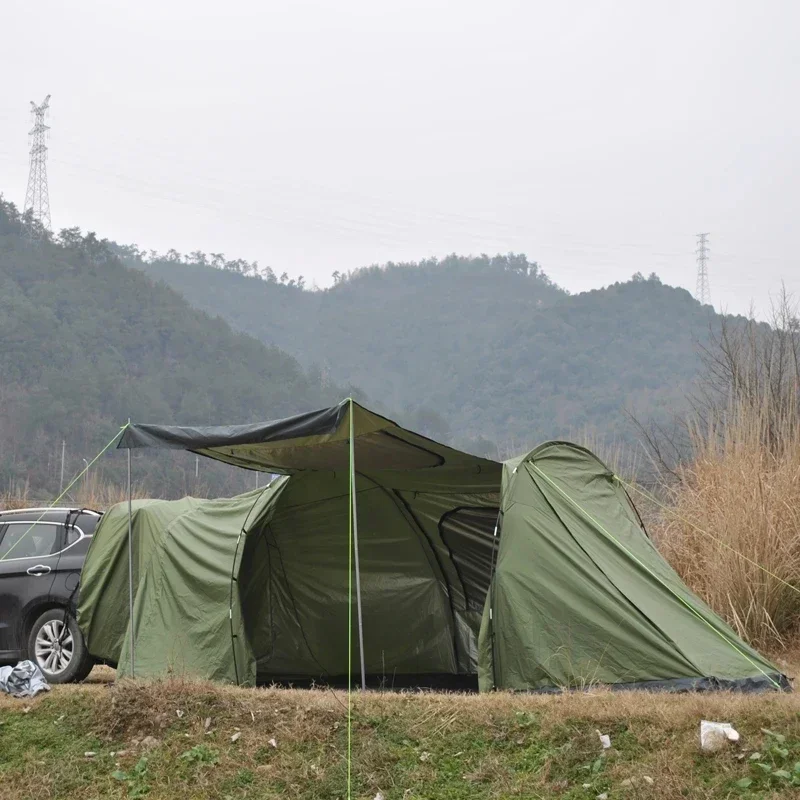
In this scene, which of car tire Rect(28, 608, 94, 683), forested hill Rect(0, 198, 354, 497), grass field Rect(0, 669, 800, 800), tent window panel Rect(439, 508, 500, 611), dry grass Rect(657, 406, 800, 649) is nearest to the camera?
grass field Rect(0, 669, 800, 800)

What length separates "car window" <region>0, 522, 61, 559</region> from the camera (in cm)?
1042

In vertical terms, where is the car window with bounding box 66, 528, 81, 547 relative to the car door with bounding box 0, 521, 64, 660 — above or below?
above

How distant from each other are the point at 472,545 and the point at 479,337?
240ft

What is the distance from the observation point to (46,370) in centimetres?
4816

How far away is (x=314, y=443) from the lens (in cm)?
884

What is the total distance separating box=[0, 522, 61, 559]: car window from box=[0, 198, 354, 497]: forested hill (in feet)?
99.0

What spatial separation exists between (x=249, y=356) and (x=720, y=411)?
49.3 metres

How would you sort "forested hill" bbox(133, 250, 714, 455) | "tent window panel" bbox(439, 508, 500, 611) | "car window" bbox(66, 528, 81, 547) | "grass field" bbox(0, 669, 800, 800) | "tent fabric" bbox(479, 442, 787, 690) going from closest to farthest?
1. "grass field" bbox(0, 669, 800, 800)
2. "tent fabric" bbox(479, 442, 787, 690)
3. "car window" bbox(66, 528, 81, 547)
4. "tent window panel" bbox(439, 508, 500, 611)
5. "forested hill" bbox(133, 250, 714, 455)

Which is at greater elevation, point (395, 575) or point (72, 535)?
point (72, 535)

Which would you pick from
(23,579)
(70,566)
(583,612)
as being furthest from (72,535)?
(583,612)

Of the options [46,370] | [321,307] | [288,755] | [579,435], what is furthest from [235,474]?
[321,307]

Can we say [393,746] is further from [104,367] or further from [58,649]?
[104,367]

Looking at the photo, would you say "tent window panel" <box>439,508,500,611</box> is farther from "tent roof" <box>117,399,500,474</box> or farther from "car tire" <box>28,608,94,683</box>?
"car tire" <box>28,608,94,683</box>

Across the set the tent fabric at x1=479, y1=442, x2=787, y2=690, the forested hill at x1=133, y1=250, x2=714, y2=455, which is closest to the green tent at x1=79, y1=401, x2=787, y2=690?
the tent fabric at x1=479, y1=442, x2=787, y2=690
